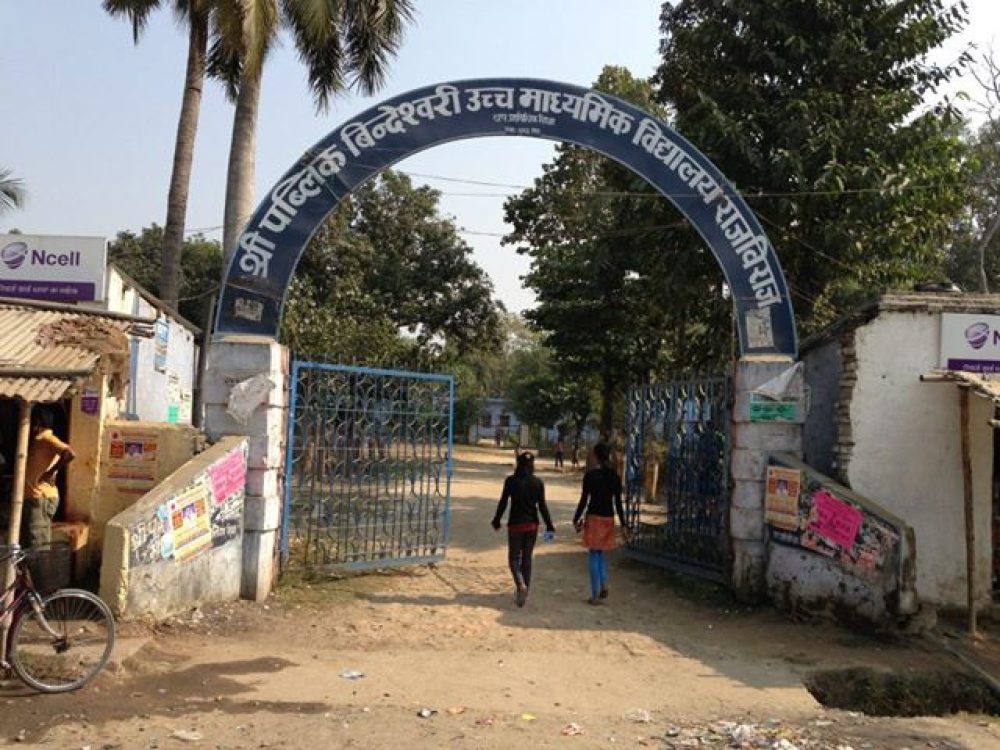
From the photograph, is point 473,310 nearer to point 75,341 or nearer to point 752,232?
point 752,232

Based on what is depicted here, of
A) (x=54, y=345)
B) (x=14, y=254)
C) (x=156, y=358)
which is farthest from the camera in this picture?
(x=156, y=358)

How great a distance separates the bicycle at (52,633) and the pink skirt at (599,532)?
479 centimetres

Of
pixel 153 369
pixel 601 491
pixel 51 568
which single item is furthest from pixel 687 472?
pixel 153 369

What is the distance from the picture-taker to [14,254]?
1166cm

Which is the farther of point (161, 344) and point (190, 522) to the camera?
point (161, 344)

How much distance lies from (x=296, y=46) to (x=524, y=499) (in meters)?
11.0

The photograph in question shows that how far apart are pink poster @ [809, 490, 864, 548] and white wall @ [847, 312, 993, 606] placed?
77 centimetres

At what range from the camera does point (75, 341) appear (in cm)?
734

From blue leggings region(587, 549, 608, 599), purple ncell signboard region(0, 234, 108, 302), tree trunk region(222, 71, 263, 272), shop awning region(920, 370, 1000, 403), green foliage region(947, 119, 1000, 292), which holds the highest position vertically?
green foliage region(947, 119, 1000, 292)

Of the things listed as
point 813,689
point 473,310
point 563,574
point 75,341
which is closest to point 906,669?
point 813,689

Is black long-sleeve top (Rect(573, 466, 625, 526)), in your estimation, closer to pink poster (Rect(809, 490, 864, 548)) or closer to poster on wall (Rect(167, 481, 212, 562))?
pink poster (Rect(809, 490, 864, 548))

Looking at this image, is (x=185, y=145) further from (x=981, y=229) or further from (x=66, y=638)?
(x=981, y=229)

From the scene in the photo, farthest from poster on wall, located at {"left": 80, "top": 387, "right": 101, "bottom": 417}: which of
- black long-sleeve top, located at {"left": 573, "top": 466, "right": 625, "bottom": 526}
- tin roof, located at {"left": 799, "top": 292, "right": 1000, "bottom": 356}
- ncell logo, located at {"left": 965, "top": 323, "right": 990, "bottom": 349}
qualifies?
ncell logo, located at {"left": 965, "top": 323, "right": 990, "bottom": 349}

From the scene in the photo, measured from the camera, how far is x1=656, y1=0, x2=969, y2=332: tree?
11812 millimetres
